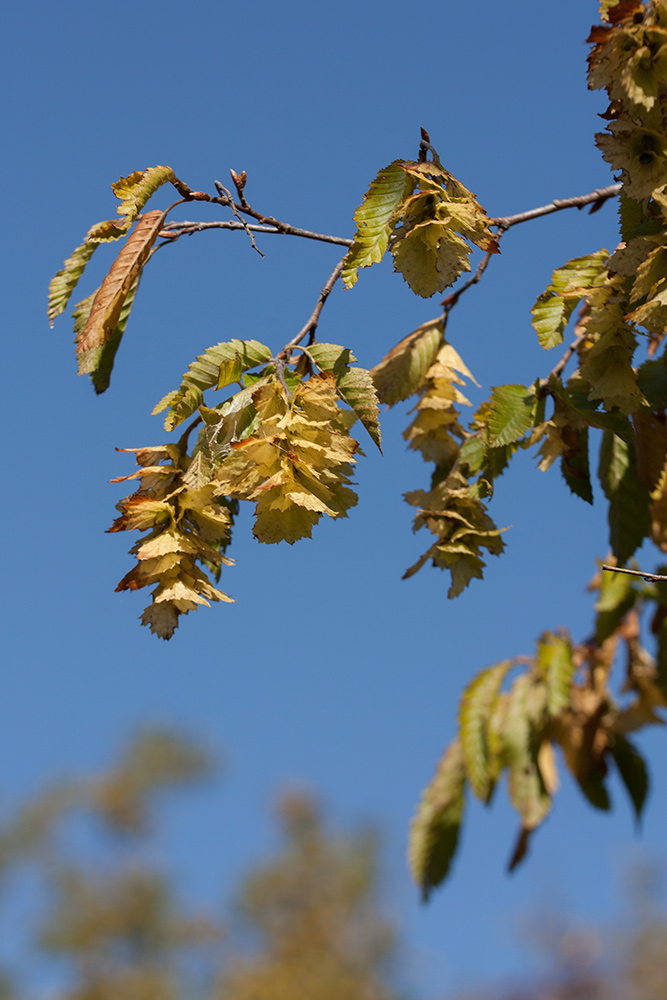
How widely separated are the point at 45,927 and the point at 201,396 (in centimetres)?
1927

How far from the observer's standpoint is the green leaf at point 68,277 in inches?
61.1

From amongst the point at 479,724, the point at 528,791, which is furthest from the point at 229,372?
the point at 528,791

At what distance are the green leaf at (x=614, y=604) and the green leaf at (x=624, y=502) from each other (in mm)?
384

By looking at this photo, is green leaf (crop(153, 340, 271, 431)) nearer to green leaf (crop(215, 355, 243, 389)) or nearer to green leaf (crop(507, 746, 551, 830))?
green leaf (crop(215, 355, 243, 389))

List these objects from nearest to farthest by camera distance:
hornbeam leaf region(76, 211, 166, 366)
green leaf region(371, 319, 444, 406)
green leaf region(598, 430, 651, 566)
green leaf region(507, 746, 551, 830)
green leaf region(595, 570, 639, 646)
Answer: hornbeam leaf region(76, 211, 166, 366) → green leaf region(598, 430, 651, 566) → green leaf region(371, 319, 444, 406) → green leaf region(507, 746, 551, 830) → green leaf region(595, 570, 639, 646)

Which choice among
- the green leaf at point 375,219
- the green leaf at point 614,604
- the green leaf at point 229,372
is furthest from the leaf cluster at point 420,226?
the green leaf at point 614,604

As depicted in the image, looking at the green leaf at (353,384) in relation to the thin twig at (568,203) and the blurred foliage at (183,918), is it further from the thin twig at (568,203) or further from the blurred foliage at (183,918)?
the blurred foliage at (183,918)

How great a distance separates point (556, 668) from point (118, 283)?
141cm

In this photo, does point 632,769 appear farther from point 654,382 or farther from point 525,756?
point 654,382

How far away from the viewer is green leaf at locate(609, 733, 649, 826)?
214 centimetres

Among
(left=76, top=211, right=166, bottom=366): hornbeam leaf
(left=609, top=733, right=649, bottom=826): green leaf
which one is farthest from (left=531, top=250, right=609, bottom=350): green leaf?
(left=609, top=733, right=649, bottom=826): green leaf

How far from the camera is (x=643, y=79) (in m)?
1.24

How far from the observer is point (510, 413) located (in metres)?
1.75

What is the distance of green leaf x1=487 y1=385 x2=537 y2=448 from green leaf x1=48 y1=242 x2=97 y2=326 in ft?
2.58
